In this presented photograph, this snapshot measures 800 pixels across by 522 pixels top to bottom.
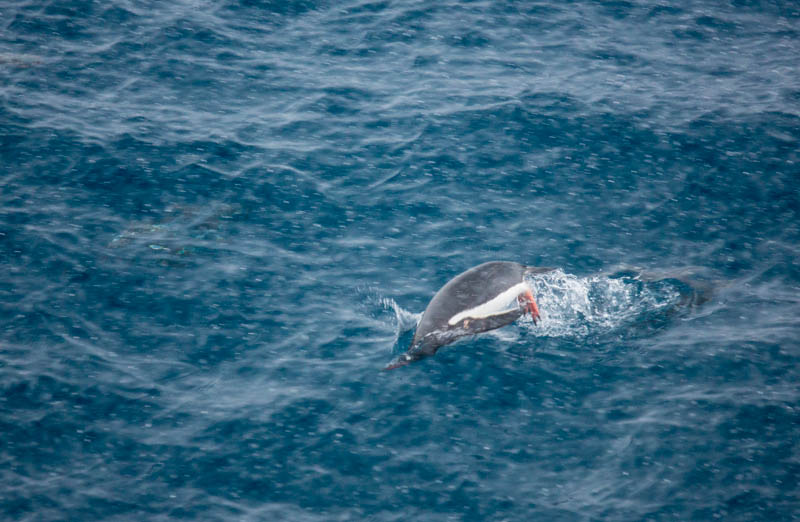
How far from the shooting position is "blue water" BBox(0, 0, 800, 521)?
418 inches

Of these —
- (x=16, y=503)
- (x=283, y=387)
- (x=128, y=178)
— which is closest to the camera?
(x=16, y=503)

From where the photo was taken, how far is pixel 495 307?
12.6 m

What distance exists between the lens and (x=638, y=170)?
16781mm

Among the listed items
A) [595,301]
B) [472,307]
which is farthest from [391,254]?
[595,301]

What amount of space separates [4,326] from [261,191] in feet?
19.4

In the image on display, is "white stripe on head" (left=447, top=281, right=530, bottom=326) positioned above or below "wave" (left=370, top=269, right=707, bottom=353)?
above

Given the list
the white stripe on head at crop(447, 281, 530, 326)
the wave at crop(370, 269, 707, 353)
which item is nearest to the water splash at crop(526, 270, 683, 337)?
the wave at crop(370, 269, 707, 353)

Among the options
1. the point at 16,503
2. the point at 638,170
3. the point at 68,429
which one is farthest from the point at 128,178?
the point at 638,170

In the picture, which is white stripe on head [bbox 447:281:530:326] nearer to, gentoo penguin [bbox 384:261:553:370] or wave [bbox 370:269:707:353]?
gentoo penguin [bbox 384:261:553:370]

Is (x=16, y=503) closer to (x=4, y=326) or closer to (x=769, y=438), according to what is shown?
(x=4, y=326)

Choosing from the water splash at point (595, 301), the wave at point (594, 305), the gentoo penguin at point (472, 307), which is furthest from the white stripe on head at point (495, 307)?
the water splash at point (595, 301)

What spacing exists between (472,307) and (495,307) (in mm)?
445

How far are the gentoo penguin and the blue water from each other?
0.37 m

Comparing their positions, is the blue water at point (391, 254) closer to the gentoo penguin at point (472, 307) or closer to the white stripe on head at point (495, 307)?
the gentoo penguin at point (472, 307)
